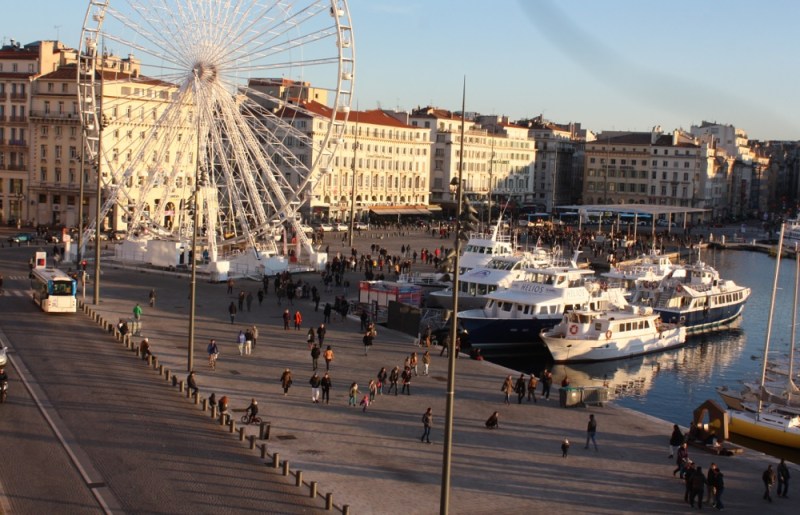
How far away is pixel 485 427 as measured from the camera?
3086 cm

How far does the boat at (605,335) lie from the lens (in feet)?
165

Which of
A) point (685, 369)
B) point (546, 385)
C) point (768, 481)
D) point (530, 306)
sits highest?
point (530, 306)

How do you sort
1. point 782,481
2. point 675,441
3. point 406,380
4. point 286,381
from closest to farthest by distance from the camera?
point 782,481
point 675,441
point 286,381
point 406,380

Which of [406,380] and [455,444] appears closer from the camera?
[455,444]

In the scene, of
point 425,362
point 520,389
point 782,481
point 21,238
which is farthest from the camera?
point 21,238

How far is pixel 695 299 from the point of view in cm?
6481

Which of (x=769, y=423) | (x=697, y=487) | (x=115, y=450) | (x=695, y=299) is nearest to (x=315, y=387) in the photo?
(x=115, y=450)

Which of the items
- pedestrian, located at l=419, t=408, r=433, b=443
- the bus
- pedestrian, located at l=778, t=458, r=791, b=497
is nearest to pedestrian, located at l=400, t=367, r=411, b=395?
pedestrian, located at l=419, t=408, r=433, b=443

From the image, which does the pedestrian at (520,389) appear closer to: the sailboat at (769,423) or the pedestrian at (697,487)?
the sailboat at (769,423)

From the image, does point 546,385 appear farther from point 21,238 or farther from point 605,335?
point 21,238

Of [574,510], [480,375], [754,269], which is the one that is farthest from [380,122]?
[574,510]

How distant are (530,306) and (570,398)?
18.4m

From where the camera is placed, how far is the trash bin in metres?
34.5

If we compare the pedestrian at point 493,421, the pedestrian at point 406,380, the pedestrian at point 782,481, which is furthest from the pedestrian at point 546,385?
the pedestrian at point 782,481
